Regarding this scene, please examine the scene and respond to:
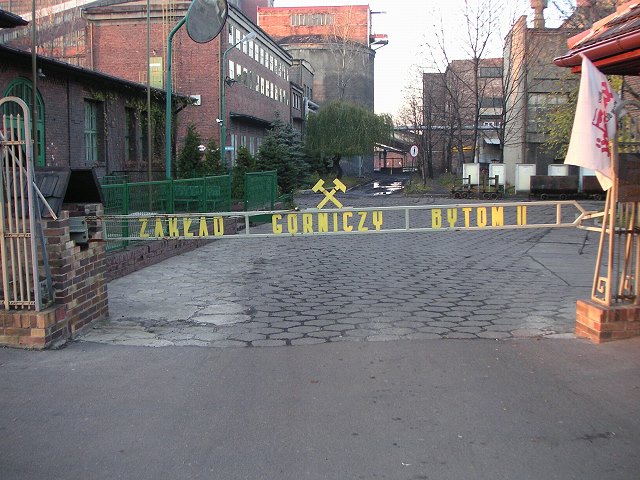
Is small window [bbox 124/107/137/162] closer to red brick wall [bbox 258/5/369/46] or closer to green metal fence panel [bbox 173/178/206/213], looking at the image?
green metal fence panel [bbox 173/178/206/213]

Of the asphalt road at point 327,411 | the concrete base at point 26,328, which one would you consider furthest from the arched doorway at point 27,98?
the asphalt road at point 327,411

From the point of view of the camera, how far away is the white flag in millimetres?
6094

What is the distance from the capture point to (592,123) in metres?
6.11

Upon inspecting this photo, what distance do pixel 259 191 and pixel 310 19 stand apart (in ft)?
237

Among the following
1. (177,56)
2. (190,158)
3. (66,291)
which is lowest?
(66,291)

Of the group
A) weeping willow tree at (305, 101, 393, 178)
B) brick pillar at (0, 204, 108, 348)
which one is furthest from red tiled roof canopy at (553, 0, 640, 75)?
weeping willow tree at (305, 101, 393, 178)

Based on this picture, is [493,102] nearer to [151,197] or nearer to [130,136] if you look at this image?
[130,136]

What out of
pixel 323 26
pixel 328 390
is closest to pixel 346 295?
pixel 328 390

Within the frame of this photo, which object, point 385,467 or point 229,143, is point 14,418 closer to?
point 385,467

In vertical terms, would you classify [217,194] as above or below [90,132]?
below

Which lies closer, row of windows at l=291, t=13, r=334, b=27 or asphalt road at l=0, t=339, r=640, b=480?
asphalt road at l=0, t=339, r=640, b=480

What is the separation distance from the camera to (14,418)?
4879 millimetres

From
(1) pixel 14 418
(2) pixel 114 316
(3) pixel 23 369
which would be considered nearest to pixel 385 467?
(1) pixel 14 418

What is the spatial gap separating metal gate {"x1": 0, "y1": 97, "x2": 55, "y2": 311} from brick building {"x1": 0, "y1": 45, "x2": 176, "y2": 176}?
40.0 feet
